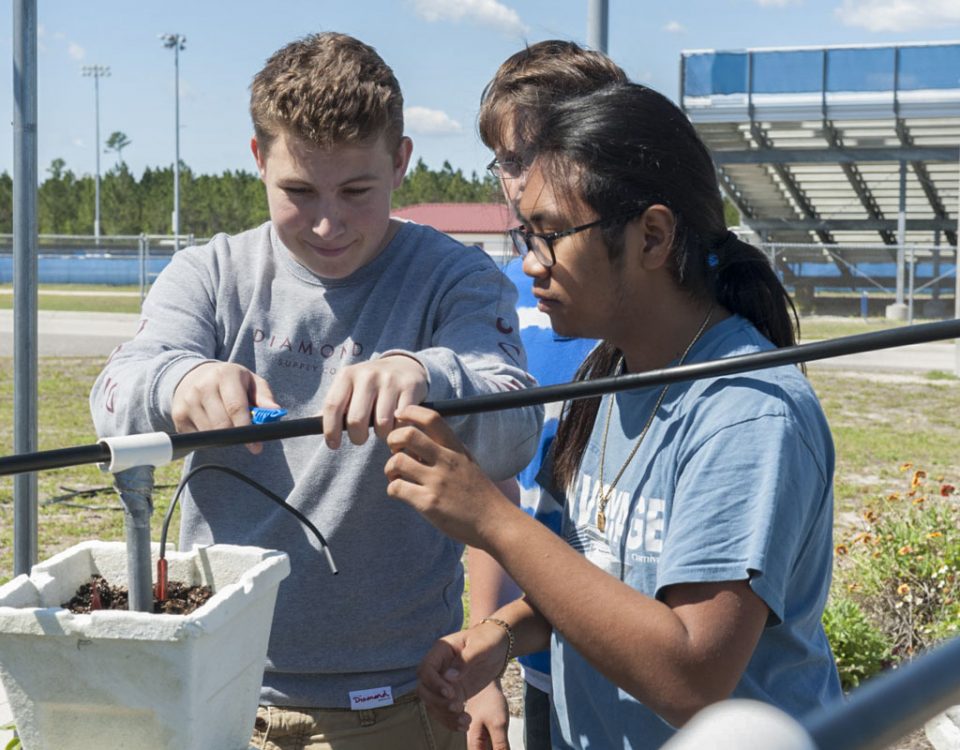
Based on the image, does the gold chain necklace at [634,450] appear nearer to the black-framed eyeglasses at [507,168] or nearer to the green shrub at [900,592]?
the black-framed eyeglasses at [507,168]

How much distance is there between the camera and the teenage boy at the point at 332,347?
1845 mm

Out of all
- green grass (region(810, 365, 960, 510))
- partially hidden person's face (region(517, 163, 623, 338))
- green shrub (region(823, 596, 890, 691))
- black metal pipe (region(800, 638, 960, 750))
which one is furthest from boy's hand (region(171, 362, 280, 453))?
green grass (region(810, 365, 960, 510))

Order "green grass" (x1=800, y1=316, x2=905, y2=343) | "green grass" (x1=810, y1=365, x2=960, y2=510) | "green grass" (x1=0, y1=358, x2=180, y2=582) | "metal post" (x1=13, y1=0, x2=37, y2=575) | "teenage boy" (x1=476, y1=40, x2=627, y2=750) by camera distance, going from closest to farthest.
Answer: "teenage boy" (x1=476, y1=40, x2=627, y2=750), "metal post" (x1=13, y1=0, x2=37, y2=575), "green grass" (x1=0, y1=358, x2=180, y2=582), "green grass" (x1=810, y1=365, x2=960, y2=510), "green grass" (x1=800, y1=316, x2=905, y2=343)

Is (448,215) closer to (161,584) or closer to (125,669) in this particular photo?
(161,584)

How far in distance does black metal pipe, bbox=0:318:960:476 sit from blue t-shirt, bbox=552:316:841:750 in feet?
0.47

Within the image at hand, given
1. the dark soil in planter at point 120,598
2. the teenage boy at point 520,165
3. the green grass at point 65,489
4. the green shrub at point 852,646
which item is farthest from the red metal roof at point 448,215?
the dark soil in planter at point 120,598

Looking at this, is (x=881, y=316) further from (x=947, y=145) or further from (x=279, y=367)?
(x=279, y=367)

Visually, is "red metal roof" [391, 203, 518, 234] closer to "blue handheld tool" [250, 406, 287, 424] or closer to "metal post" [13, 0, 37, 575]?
"metal post" [13, 0, 37, 575]

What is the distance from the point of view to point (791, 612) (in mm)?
1557

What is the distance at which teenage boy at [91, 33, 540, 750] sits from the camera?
1.84 meters

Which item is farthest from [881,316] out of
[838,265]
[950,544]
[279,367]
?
[279,367]

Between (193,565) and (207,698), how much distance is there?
9.0 inches

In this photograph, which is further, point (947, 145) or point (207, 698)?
point (947, 145)

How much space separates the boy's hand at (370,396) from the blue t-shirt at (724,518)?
343 millimetres
